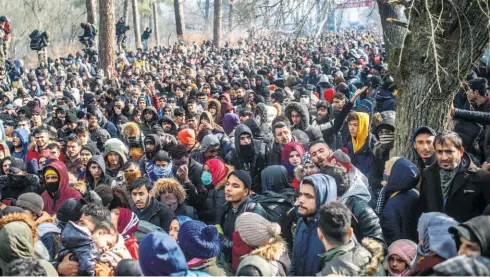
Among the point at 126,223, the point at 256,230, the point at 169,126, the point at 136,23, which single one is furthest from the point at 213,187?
the point at 136,23

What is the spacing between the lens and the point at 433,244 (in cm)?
319

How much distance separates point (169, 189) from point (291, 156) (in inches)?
53.7

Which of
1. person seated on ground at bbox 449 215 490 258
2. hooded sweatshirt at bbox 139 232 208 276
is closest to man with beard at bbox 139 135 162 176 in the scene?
hooded sweatshirt at bbox 139 232 208 276

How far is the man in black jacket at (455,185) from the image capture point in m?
4.21

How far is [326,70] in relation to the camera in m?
16.2

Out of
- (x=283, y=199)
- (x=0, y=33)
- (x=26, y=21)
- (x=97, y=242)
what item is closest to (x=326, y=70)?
(x=0, y=33)

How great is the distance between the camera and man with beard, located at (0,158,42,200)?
6.25 metres

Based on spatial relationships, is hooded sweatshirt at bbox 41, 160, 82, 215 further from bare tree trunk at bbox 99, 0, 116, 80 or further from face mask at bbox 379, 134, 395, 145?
bare tree trunk at bbox 99, 0, 116, 80

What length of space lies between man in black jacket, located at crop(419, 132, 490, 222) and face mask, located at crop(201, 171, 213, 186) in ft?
7.39

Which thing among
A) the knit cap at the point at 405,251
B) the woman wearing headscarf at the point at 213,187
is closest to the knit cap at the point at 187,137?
the woman wearing headscarf at the point at 213,187

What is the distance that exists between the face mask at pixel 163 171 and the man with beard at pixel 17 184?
129 centimetres

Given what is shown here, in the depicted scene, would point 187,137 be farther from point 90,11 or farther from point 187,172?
point 90,11

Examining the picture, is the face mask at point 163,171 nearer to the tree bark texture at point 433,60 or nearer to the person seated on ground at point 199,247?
the tree bark texture at point 433,60

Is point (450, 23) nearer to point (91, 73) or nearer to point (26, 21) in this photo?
point (91, 73)
